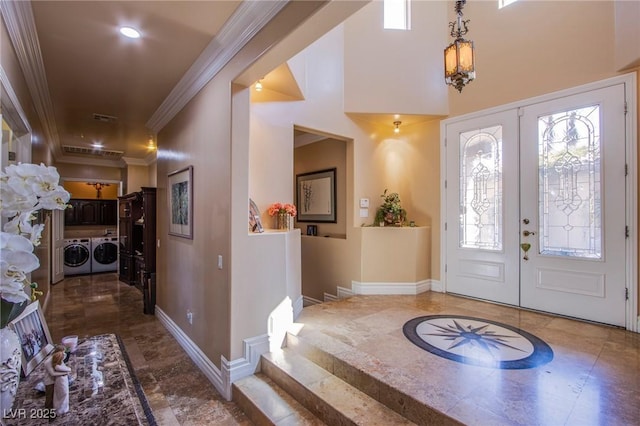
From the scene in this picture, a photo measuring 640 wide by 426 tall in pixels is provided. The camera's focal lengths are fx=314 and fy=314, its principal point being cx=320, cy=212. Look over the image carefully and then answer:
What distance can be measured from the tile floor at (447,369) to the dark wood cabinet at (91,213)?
4.40 metres

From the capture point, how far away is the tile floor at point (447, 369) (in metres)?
1.90

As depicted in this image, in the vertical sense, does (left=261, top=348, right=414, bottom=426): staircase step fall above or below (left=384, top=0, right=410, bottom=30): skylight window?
below

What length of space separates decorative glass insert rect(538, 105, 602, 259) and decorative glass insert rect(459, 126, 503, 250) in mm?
487

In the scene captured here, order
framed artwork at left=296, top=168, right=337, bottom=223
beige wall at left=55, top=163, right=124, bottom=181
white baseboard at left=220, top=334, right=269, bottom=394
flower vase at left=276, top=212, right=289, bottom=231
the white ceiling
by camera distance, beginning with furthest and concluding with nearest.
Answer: beige wall at left=55, top=163, right=124, bottom=181 → framed artwork at left=296, top=168, right=337, bottom=223 → flower vase at left=276, top=212, right=289, bottom=231 → white baseboard at left=220, top=334, right=269, bottom=394 → the white ceiling

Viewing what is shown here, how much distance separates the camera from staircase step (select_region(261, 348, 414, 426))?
2031mm

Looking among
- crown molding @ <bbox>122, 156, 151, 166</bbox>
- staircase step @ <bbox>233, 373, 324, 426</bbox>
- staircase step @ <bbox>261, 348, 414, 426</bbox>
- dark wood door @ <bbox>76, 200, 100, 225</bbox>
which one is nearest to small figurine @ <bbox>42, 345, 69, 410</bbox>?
staircase step @ <bbox>233, 373, 324, 426</bbox>

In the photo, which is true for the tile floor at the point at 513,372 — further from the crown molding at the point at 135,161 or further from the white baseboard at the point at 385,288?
the crown molding at the point at 135,161

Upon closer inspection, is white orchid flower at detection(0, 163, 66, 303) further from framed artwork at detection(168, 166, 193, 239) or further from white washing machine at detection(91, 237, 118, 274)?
white washing machine at detection(91, 237, 118, 274)

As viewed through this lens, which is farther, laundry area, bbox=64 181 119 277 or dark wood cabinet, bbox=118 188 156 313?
laundry area, bbox=64 181 119 277

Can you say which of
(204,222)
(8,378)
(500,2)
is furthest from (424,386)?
(500,2)

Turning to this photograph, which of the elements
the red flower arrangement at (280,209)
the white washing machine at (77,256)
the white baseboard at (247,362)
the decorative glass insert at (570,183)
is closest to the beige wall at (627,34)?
the decorative glass insert at (570,183)

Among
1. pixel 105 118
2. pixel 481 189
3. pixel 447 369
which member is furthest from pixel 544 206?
pixel 105 118

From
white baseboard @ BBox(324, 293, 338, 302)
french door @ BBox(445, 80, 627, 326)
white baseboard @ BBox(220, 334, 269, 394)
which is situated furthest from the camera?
white baseboard @ BBox(324, 293, 338, 302)

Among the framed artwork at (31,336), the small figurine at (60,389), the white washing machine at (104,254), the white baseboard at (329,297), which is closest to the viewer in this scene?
the small figurine at (60,389)
